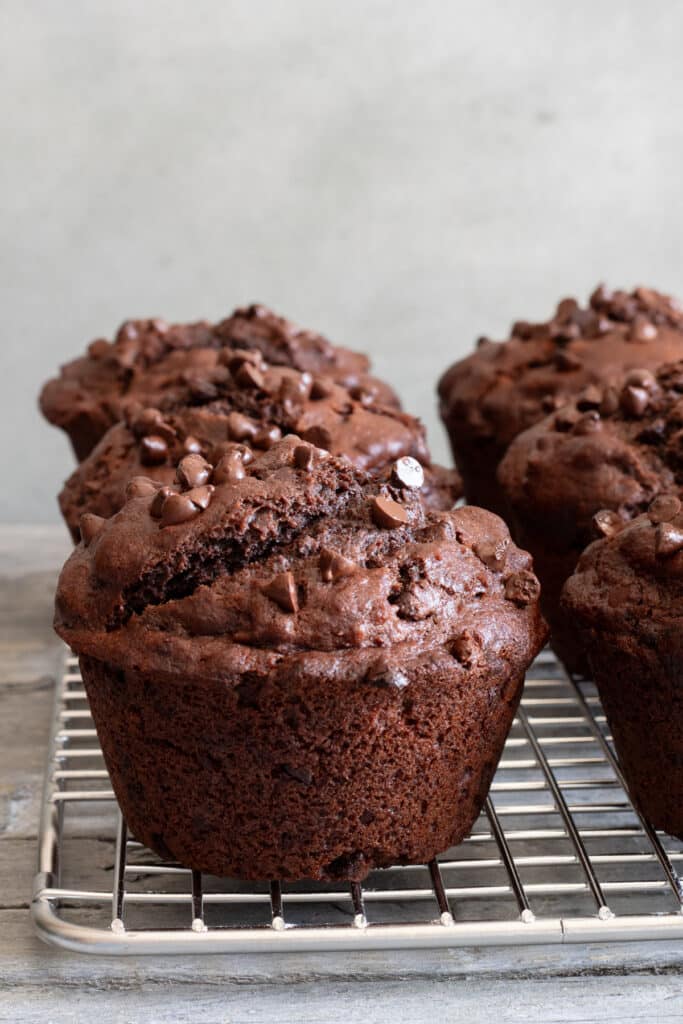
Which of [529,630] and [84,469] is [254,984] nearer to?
[529,630]

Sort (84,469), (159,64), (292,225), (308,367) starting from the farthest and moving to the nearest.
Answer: (292,225) < (159,64) < (308,367) < (84,469)

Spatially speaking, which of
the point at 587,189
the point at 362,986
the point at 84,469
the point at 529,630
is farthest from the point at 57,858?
the point at 587,189

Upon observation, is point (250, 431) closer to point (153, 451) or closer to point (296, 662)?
point (153, 451)

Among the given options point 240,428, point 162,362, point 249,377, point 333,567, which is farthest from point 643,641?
point 162,362

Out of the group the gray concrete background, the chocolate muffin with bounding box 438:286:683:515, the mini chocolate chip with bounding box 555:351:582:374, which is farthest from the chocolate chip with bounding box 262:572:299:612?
the gray concrete background

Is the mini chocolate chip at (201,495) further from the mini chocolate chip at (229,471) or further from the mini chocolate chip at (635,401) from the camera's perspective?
the mini chocolate chip at (635,401)
